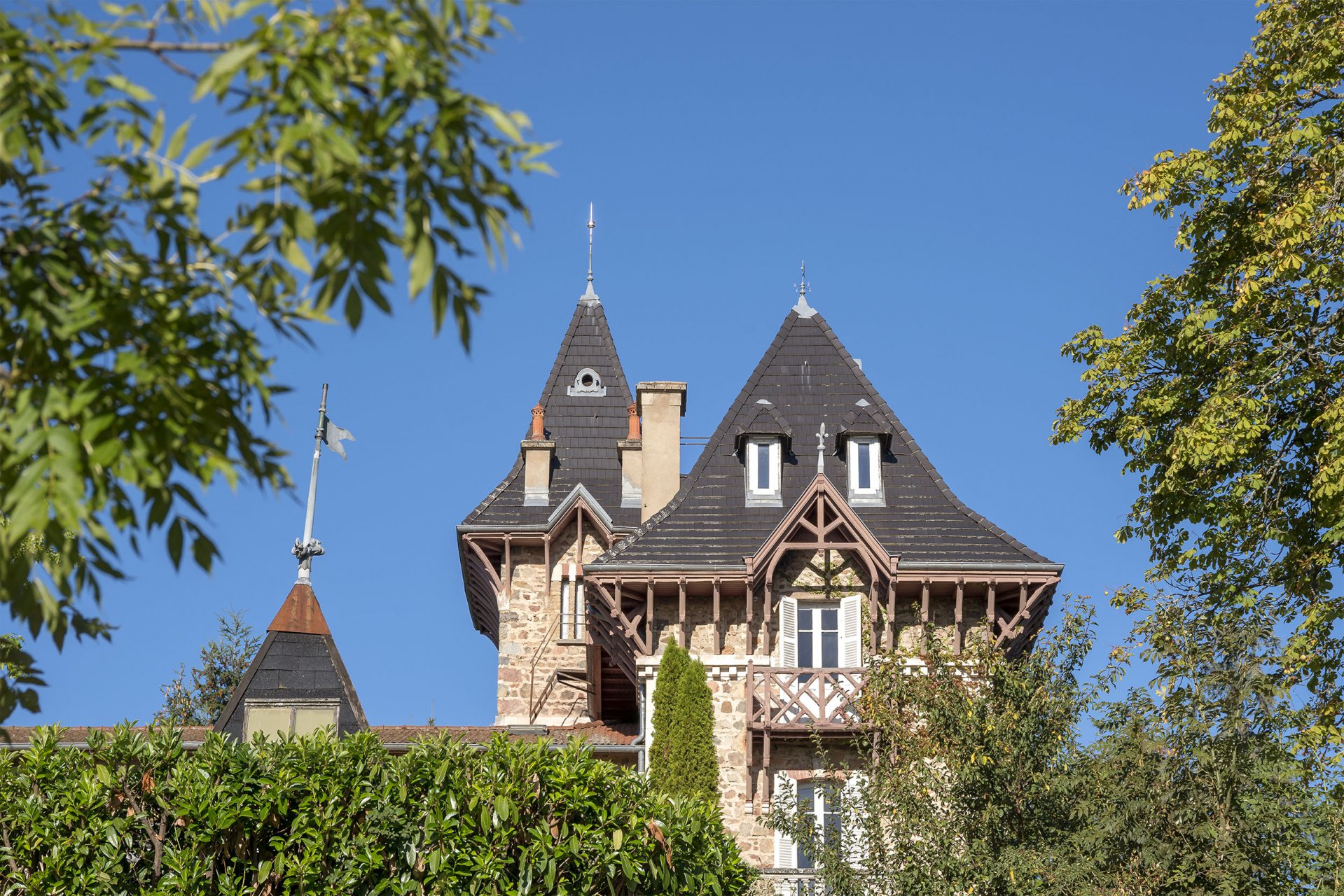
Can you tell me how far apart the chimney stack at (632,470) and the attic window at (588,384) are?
3.01m

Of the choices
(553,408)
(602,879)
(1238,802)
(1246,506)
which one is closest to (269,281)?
(602,879)

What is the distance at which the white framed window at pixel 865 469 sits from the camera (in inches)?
1062

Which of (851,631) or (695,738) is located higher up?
(851,631)

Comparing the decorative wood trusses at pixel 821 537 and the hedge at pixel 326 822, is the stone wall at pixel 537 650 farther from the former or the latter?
the hedge at pixel 326 822

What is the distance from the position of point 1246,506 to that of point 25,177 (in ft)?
55.9

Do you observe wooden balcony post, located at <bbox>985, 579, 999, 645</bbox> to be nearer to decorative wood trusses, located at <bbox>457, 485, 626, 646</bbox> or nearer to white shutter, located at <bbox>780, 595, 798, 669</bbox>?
white shutter, located at <bbox>780, 595, 798, 669</bbox>

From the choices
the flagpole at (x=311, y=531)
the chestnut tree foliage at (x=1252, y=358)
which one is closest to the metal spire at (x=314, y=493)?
the flagpole at (x=311, y=531)

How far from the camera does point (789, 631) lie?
25.0m

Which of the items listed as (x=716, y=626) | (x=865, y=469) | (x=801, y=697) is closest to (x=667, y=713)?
(x=716, y=626)

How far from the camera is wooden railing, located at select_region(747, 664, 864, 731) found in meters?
23.7

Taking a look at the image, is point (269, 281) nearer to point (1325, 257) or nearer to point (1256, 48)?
point (1325, 257)

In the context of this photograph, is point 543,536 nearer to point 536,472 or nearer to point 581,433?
point 536,472

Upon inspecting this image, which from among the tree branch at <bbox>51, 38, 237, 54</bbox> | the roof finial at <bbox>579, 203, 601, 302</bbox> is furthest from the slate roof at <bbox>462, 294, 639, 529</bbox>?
the tree branch at <bbox>51, 38, 237, 54</bbox>

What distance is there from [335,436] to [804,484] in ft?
27.8
